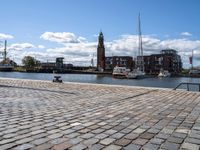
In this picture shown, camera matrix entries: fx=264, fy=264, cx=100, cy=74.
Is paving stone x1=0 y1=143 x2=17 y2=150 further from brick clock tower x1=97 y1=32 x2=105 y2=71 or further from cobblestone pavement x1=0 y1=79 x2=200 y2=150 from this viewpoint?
brick clock tower x1=97 y1=32 x2=105 y2=71

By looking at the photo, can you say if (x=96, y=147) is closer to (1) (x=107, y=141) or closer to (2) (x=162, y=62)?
(1) (x=107, y=141)

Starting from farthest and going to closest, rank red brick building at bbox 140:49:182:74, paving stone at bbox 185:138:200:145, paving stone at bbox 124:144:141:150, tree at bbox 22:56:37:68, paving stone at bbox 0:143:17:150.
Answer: tree at bbox 22:56:37:68 < red brick building at bbox 140:49:182:74 < paving stone at bbox 185:138:200:145 < paving stone at bbox 124:144:141:150 < paving stone at bbox 0:143:17:150

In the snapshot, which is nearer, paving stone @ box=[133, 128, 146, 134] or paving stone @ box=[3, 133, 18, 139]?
paving stone @ box=[3, 133, 18, 139]

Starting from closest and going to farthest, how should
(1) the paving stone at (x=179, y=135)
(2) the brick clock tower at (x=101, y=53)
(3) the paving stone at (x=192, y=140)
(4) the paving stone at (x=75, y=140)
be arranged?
(4) the paving stone at (x=75, y=140)
(3) the paving stone at (x=192, y=140)
(1) the paving stone at (x=179, y=135)
(2) the brick clock tower at (x=101, y=53)

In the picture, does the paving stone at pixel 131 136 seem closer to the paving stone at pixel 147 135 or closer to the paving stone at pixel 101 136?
the paving stone at pixel 147 135

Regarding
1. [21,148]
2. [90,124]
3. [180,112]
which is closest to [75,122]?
[90,124]

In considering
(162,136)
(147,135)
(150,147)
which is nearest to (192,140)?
(162,136)

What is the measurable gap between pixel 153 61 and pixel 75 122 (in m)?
135

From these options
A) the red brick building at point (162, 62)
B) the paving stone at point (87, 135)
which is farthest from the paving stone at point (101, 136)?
the red brick building at point (162, 62)

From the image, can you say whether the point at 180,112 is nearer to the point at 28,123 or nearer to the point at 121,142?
the point at 121,142

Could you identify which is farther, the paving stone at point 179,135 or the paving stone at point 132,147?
the paving stone at point 179,135

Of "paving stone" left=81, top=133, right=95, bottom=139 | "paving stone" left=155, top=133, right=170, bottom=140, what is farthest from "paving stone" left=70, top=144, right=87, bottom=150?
"paving stone" left=155, top=133, right=170, bottom=140

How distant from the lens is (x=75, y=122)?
653 cm

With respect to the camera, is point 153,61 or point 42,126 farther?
point 153,61
